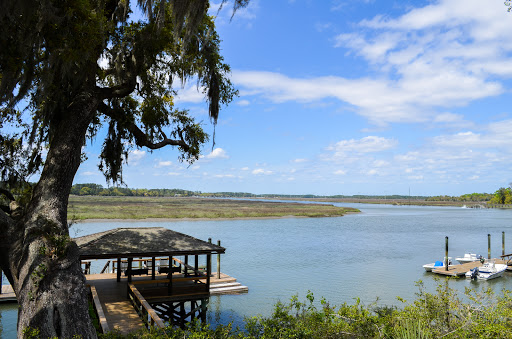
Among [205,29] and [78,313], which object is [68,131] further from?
[205,29]

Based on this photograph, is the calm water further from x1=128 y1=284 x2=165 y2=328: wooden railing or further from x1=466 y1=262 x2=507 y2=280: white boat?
x1=128 y1=284 x2=165 y2=328: wooden railing

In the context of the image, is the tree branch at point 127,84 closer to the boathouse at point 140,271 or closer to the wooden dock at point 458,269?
the boathouse at point 140,271

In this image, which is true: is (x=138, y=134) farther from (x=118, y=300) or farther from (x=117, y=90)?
(x=118, y=300)

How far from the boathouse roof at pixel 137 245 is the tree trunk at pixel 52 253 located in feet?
10.3

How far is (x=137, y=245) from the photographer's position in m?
12.7

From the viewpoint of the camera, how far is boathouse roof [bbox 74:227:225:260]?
39.4 feet

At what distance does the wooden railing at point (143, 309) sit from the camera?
28.1ft

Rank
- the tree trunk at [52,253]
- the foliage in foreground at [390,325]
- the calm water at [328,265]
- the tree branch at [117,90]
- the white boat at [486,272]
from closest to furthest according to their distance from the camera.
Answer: the foliage in foreground at [390,325]
the tree trunk at [52,253]
the tree branch at [117,90]
the calm water at [328,265]
the white boat at [486,272]

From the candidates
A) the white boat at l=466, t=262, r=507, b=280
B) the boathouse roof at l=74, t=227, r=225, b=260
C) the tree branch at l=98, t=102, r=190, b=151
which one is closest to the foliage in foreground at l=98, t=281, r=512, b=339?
the boathouse roof at l=74, t=227, r=225, b=260

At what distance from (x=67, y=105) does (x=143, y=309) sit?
5919mm

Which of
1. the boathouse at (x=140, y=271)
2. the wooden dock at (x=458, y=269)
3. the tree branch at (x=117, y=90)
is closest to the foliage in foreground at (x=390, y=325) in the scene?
the boathouse at (x=140, y=271)

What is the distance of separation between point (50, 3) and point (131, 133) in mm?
5365

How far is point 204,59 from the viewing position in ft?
40.2

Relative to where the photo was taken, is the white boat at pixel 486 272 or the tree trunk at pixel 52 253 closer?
the tree trunk at pixel 52 253
